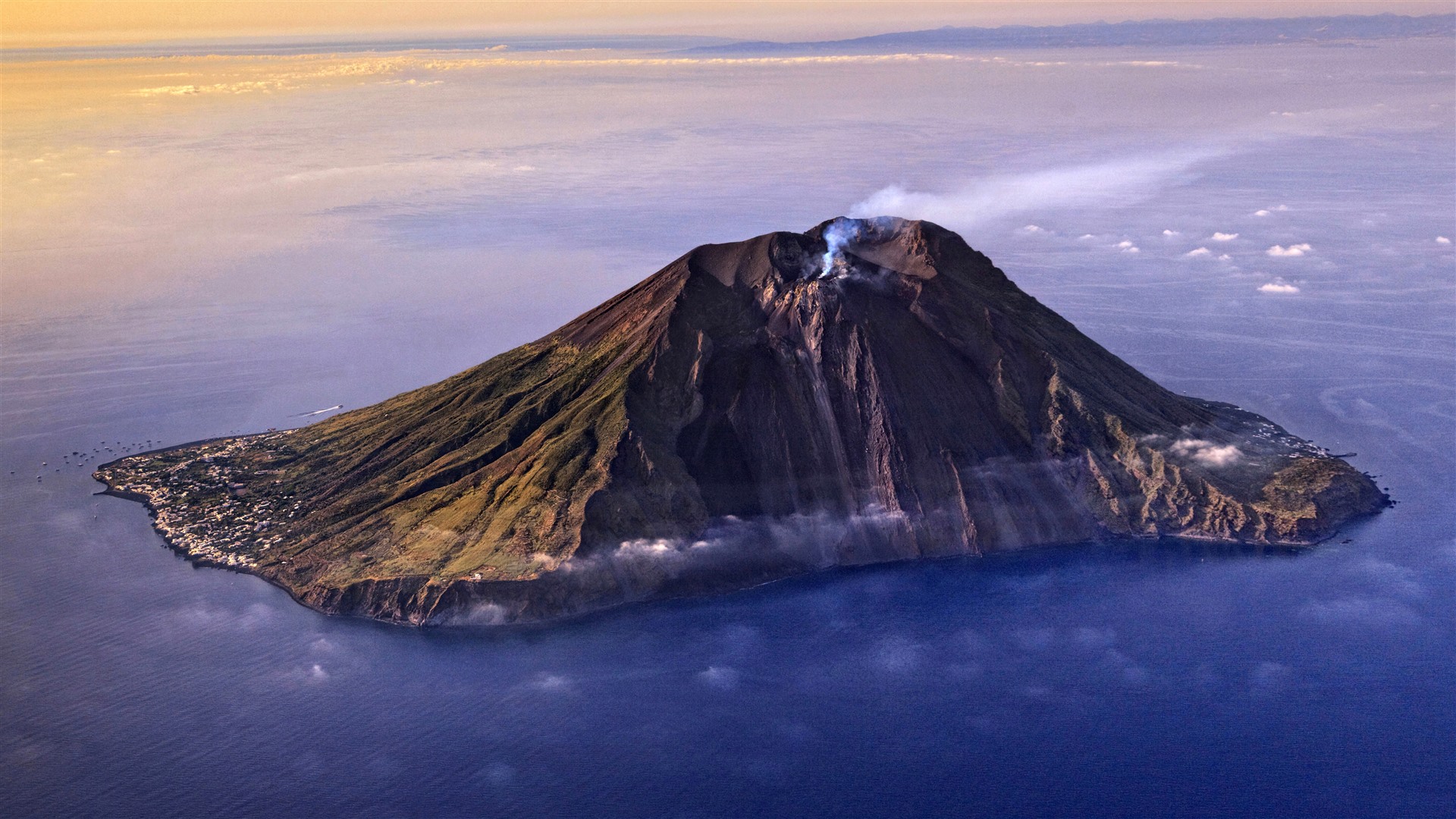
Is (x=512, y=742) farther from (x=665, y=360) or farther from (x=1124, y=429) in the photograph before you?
(x=1124, y=429)

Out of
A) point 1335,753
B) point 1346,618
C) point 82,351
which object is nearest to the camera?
point 1335,753

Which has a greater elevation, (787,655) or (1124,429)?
(1124,429)

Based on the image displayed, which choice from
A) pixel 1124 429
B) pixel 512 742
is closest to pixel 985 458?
pixel 1124 429

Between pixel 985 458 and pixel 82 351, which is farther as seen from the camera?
pixel 82 351

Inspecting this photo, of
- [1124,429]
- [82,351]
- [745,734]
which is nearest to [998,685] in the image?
[745,734]

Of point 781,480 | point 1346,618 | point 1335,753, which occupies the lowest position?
point 1335,753

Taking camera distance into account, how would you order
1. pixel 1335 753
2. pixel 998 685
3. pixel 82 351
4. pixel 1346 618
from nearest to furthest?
pixel 1335 753 < pixel 998 685 < pixel 1346 618 < pixel 82 351
